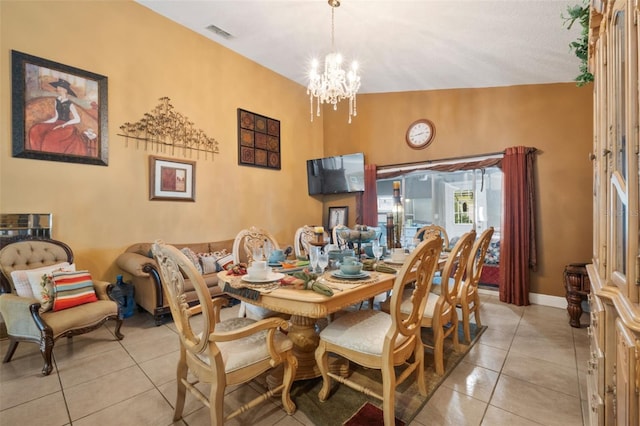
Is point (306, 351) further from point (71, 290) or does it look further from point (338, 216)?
point (338, 216)

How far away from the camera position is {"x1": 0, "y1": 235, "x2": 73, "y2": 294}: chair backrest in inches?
98.1

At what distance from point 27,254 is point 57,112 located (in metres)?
1.52

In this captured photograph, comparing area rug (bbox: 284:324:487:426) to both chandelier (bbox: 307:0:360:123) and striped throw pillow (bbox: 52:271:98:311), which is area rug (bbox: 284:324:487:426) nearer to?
striped throw pillow (bbox: 52:271:98:311)

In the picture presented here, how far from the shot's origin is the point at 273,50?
14.4ft

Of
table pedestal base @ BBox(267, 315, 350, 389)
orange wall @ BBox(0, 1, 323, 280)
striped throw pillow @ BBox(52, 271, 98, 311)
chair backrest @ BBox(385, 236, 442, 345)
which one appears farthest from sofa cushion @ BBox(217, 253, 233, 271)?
chair backrest @ BBox(385, 236, 442, 345)

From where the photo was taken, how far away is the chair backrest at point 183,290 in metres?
1.28

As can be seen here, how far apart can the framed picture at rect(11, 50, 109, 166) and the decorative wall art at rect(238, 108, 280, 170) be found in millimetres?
1855

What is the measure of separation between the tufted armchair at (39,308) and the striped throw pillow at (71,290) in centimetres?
1

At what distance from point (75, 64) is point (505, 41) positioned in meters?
4.68

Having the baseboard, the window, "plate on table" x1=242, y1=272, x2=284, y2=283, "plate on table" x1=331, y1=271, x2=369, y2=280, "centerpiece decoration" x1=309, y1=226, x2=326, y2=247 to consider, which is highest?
the window

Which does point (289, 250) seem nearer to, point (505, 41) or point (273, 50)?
point (273, 50)

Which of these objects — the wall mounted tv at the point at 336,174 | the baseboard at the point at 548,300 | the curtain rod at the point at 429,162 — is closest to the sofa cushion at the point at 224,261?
the wall mounted tv at the point at 336,174

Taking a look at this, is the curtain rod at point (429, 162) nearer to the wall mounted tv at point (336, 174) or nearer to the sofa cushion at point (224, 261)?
the wall mounted tv at point (336, 174)

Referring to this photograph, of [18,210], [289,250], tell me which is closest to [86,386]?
[18,210]
